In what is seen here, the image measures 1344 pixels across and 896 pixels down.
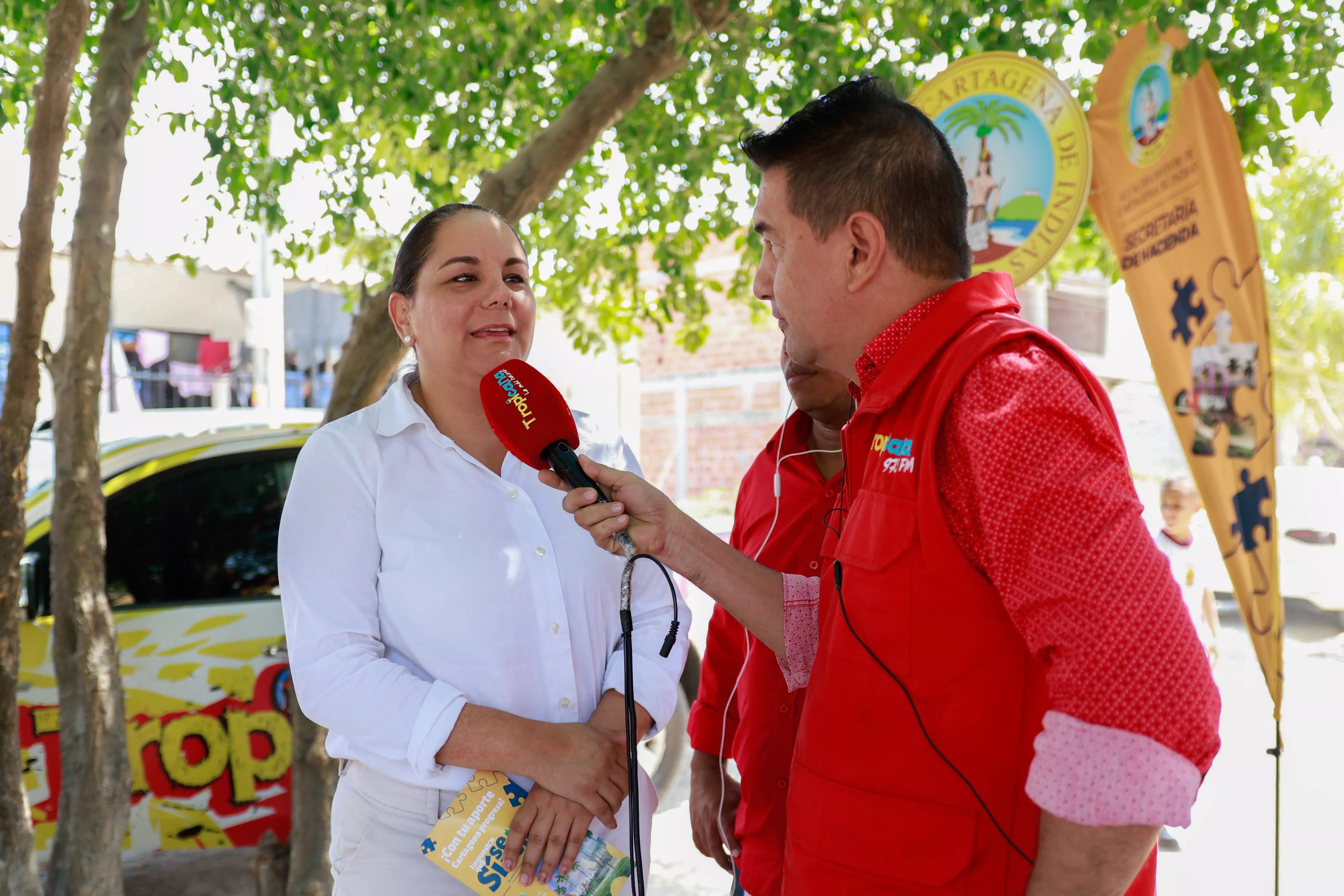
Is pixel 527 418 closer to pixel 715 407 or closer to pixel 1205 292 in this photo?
pixel 1205 292

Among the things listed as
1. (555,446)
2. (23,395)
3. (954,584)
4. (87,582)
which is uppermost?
(23,395)

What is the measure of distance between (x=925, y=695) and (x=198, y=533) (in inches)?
137

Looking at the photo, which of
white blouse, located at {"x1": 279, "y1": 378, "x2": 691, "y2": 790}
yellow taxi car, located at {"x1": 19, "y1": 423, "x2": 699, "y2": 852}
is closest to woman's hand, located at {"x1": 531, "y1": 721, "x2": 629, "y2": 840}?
white blouse, located at {"x1": 279, "y1": 378, "x2": 691, "y2": 790}

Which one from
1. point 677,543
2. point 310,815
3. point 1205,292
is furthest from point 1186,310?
point 310,815

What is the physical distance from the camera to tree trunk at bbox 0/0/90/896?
8.54 ft

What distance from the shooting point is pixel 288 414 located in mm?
5172

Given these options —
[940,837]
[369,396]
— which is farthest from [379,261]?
[940,837]

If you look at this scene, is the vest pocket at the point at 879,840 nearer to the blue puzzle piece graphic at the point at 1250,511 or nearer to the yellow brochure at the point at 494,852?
the yellow brochure at the point at 494,852

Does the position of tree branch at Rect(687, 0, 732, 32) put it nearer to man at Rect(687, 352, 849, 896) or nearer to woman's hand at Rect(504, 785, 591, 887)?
man at Rect(687, 352, 849, 896)

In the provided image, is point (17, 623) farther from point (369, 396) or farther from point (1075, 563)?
point (1075, 563)

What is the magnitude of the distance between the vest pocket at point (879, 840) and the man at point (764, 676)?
640 millimetres

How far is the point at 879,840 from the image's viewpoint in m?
1.19

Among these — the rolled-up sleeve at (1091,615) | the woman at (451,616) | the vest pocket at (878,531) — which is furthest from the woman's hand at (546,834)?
the rolled-up sleeve at (1091,615)

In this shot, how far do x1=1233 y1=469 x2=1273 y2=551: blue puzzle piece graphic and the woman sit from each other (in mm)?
1931
